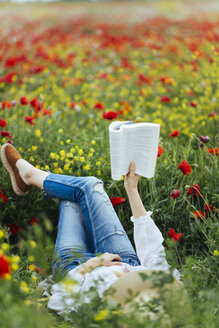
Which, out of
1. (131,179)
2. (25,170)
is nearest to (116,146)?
(131,179)

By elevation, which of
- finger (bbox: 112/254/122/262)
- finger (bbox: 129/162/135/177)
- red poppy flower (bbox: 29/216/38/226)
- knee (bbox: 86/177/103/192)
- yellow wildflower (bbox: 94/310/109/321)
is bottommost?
red poppy flower (bbox: 29/216/38/226)

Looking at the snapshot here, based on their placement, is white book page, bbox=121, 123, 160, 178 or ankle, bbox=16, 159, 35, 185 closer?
white book page, bbox=121, 123, 160, 178

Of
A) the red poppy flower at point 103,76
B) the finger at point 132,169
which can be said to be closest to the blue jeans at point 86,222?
the finger at point 132,169

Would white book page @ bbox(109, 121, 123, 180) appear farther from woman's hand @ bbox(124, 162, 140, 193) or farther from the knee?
the knee

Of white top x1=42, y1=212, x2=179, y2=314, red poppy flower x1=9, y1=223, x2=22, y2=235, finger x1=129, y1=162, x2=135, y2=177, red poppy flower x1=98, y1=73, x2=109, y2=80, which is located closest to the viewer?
white top x1=42, y1=212, x2=179, y2=314

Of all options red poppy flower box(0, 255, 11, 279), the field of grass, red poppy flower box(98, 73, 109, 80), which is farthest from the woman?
red poppy flower box(98, 73, 109, 80)

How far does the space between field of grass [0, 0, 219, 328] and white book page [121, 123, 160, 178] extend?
28 cm

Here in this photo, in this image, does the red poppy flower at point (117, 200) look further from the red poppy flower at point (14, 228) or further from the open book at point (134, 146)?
the red poppy flower at point (14, 228)

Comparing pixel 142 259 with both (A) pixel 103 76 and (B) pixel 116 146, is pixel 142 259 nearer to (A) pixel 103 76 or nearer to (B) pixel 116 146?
(B) pixel 116 146

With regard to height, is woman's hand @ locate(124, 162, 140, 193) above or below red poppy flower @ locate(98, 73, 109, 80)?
below

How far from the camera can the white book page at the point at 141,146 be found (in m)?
1.77

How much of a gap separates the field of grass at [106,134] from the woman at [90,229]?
116 mm

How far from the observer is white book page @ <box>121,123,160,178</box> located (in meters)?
1.77

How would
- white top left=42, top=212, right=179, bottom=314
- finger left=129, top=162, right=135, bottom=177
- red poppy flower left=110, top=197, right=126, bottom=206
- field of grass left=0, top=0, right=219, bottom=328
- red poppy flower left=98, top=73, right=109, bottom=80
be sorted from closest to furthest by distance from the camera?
field of grass left=0, top=0, right=219, bottom=328
white top left=42, top=212, right=179, bottom=314
finger left=129, top=162, right=135, bottom=177
red poppy flower left=110, top=197, right=126, bottom=206
red poppy flower left=98, top=73, right=109, bottom=80
